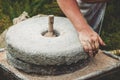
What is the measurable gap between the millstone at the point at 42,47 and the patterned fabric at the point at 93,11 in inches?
30.5

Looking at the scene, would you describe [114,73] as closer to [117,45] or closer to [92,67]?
[92,67]

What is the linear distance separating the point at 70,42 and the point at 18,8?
8.44 feet

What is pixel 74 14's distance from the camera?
3680 mm

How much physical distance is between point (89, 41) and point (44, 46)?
46 centimetres

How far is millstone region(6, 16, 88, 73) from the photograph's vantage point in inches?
138

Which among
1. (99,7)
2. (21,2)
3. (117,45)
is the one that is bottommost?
(117,45)

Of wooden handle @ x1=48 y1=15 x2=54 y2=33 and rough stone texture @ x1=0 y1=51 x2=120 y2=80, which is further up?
wooden handle @ x1=48 y1=15 x2=54 y2=33

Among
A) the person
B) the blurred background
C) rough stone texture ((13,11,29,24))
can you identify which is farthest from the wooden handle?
the blurred background

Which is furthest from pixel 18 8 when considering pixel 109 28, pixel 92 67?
pixel 92 67

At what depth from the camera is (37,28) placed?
390 centimetres

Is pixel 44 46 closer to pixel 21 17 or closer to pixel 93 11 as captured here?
pixel 93 11

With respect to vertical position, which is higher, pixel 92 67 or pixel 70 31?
pixel 70 31

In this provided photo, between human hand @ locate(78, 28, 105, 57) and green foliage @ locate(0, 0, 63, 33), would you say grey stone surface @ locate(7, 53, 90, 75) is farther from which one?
green foliage @ locate(0, 0, 63, 33)

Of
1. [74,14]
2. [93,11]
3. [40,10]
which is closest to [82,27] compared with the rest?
[74,14]
